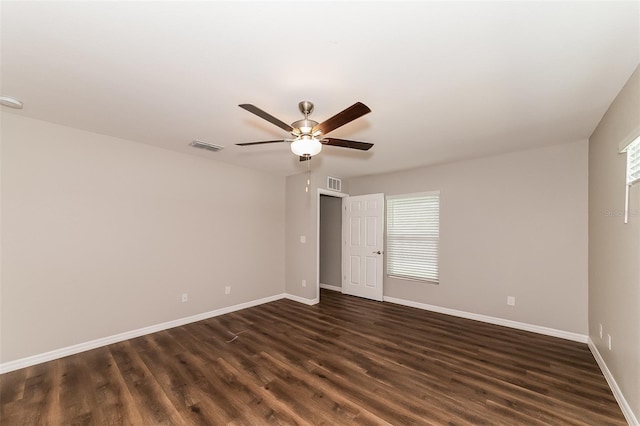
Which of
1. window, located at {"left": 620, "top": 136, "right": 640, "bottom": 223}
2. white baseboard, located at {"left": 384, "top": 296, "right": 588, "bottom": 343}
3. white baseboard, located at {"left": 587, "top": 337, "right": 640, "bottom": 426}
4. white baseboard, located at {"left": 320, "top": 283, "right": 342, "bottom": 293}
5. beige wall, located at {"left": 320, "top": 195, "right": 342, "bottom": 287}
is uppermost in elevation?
window, located at {"left": 620, "top": 136, "right": 640, "bottom": 223}

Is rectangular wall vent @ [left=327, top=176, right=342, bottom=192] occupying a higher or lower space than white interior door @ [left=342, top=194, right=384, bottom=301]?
higher

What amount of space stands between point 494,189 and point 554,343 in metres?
2.15

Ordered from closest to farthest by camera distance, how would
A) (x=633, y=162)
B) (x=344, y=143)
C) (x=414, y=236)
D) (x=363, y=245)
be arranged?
(x=633, y=162), (x=344, y=143), (x=414, y=236), (x=363, y=245)

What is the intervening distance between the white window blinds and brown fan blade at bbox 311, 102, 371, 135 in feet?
6.45

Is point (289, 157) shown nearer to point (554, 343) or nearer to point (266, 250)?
point (266, 250)

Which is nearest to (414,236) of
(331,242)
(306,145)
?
(331,242)

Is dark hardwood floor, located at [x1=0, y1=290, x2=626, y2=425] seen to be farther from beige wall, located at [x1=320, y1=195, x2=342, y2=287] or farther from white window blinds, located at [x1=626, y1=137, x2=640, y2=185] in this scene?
beige wall, located at [x1=320, y1=195, x2=342, y2=287]

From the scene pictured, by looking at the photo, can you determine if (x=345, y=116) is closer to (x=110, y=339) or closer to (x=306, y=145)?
(x=306, y=145)

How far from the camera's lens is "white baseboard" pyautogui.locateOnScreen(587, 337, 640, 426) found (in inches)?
76.5

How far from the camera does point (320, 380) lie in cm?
253

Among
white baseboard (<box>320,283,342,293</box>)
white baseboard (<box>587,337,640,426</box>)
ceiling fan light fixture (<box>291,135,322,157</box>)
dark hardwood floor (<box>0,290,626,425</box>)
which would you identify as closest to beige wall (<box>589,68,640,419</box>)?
white baseboard (<box>587,337,640,426</box>)

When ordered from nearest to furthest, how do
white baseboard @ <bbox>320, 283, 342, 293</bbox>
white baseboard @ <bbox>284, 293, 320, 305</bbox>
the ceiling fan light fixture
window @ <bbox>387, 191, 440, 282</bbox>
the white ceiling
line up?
1. the white ceiling
2. the ceiling fan light fixture
3. window @ <bbox>387, 191, 440, 282</bbox>
4. white baseboard @ <bbox>284, 293, 320, 305</bbox>
5. white baseboard @ <bbox>320, 283, 342, 293</bbox>

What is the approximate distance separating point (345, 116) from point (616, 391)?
128 inches

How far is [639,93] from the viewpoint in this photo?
1871mm
